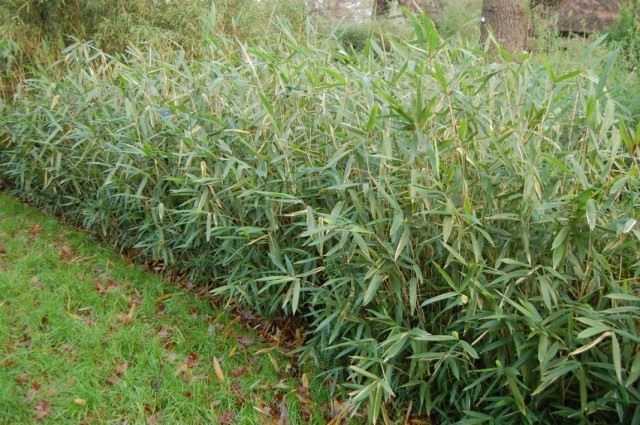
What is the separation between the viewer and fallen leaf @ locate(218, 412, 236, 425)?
2.13 m

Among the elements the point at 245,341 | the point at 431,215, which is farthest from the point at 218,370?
the point at 431,215

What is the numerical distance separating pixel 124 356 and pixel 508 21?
4.65 metres

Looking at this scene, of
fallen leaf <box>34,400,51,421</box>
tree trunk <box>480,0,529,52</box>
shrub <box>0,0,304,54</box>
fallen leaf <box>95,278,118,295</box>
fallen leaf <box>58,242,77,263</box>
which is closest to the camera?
fallen leaf <box>34,400,51,421</box>

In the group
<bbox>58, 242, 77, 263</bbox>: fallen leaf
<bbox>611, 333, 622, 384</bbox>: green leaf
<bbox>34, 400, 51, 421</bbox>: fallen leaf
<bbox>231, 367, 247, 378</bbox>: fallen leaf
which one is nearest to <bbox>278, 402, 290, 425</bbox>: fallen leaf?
<bbox>231, 367, 247, 378</bbox>: fallen leaf

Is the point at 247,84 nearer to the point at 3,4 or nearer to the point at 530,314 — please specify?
the point at 530,314

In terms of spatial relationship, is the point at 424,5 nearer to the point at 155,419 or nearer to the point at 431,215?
the point at 431,215

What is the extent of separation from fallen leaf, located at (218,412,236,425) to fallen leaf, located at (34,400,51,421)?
63cm

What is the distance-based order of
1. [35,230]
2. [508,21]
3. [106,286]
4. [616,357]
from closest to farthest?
[616,357] < [106,286] < [35,230] < [508,21]

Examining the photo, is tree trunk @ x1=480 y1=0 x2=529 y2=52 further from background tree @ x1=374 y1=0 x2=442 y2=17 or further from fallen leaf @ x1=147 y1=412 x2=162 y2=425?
fallen leaf @ x1=147 y1=412 x2=162 y2=425

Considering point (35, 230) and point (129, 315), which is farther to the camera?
point (35, 230)

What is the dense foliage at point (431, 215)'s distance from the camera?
5.37 ft

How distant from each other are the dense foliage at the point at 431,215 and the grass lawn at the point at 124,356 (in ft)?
0.70

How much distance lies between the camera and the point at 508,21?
5387 mm

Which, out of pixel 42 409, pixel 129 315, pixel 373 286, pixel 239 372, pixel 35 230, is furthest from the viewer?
pixel 35 230
